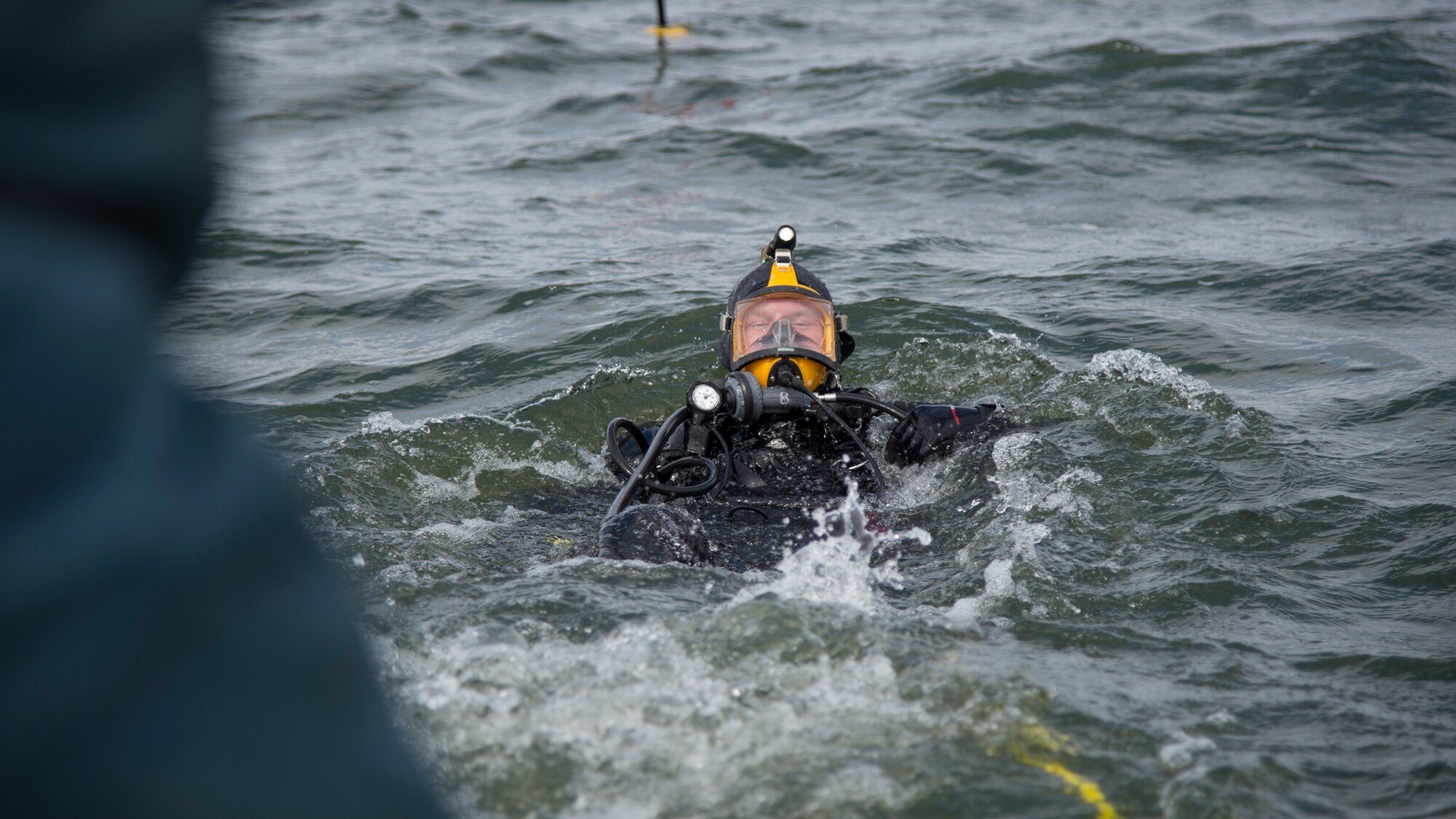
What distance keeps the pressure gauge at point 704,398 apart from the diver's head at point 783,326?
57 cm

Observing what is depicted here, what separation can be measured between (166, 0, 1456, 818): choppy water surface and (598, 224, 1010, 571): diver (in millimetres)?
231

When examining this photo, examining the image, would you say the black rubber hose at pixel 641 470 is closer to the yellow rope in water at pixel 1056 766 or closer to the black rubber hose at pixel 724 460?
the black rubber hose at pixel 724 460

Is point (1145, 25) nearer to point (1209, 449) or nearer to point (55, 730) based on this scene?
point (1209, 449)

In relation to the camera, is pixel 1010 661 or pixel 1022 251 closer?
pixel 1010 661

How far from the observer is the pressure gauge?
3861 mm

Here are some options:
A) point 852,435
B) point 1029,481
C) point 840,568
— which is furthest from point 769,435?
point 840,568

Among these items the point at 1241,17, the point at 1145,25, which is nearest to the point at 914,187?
the point at 1145,25

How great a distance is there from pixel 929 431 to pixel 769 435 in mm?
638

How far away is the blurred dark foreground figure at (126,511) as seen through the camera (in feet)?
1.78

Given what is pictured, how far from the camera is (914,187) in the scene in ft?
30.3

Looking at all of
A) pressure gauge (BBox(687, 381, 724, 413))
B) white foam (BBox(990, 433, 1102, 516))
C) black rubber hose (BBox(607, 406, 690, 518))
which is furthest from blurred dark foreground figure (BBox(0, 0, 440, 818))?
white foam (BBox(990, 433, 1102, 516))

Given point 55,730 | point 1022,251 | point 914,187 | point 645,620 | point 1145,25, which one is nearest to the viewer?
point 55,730

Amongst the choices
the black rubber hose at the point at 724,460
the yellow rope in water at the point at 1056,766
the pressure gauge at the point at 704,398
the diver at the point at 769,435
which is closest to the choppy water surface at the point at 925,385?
the yellow rope in water at the point at 1056,766

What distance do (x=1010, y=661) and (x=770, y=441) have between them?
1858mm
